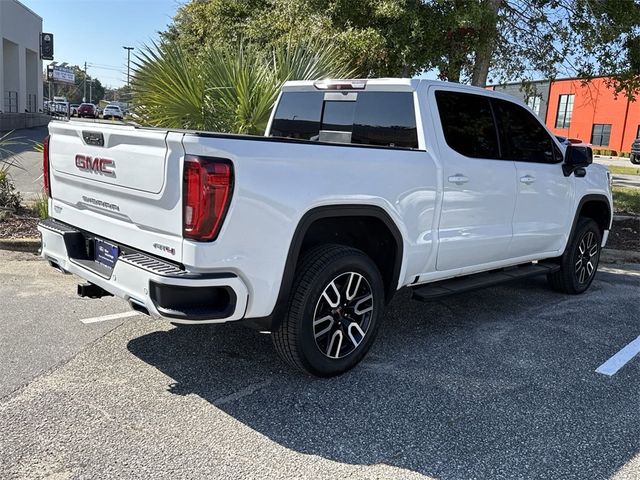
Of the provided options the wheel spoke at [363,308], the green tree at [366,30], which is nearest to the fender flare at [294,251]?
the wheel spoke at [363,308]

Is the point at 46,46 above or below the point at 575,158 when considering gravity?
above

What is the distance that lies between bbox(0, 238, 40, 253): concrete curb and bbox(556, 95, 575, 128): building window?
55724mm

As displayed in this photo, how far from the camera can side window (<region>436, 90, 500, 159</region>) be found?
4.68 metres

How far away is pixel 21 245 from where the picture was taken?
702 centimetres

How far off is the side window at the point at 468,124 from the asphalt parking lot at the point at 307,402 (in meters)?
1.51

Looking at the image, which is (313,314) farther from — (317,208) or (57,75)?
(57,75)

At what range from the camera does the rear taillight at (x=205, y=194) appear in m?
3.12

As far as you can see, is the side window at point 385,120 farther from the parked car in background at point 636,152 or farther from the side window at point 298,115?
the parked car in background at point 636,152

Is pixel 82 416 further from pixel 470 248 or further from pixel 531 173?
pixel 531 173

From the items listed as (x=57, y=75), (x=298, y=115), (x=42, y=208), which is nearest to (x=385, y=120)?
(x=298, y=115)

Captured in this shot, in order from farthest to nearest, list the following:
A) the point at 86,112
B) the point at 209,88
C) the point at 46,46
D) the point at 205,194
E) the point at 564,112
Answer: the point at 564,112, the point at 86,112, the point at 46,46, the point at 209,88, the point at 205,194

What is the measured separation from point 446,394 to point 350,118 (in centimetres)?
232

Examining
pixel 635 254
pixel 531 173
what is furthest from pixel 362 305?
pixel 635 254

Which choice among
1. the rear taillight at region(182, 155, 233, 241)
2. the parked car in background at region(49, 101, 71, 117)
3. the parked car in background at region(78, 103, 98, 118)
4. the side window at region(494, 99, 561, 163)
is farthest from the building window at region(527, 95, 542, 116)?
the parked car in background at region(78, 103, 98, 118)
